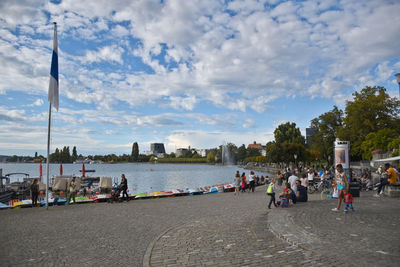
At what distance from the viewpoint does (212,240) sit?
7.87m

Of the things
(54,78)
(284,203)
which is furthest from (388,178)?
(54,78)

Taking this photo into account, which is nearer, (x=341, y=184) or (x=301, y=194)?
(x=341, y=184)

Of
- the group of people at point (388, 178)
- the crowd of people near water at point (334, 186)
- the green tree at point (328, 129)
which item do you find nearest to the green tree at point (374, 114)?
the green tree at point (328, 129)

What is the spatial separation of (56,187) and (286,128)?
2161 inches

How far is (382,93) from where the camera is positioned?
45.0m

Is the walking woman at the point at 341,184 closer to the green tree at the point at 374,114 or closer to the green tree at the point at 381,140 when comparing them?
the green tree at the point at 381,140

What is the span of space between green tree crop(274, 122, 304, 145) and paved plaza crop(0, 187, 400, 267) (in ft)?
205

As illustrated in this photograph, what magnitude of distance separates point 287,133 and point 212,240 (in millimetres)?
68181

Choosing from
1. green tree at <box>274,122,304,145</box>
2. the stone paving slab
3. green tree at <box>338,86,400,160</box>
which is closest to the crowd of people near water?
the stone paving slab

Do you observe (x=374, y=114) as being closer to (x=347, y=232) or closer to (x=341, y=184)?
(x=341, y=184)

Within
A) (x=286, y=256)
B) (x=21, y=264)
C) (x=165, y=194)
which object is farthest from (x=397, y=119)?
(x=21, y=264)

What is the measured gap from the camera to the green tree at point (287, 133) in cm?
7262

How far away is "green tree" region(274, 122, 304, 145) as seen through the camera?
7262cm

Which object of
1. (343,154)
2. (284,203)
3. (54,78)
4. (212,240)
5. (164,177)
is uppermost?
(54,78)
